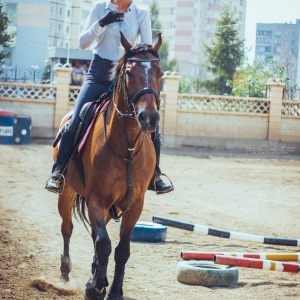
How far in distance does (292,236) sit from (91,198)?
5.22 metres

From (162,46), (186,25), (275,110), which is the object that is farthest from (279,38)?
(186,25)

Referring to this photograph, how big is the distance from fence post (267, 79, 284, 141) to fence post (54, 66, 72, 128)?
7.21m

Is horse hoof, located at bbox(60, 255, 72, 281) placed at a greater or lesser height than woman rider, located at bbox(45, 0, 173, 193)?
lesser

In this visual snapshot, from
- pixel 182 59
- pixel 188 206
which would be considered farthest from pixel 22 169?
pixel 182 59

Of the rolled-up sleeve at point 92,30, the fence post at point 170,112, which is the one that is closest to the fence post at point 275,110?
the fence post at point 170,112

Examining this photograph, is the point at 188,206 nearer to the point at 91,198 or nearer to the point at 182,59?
the point at 91,198

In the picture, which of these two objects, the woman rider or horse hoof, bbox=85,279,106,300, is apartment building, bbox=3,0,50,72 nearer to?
the woman rider

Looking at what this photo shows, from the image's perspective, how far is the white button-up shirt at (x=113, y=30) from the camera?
734 centimetres

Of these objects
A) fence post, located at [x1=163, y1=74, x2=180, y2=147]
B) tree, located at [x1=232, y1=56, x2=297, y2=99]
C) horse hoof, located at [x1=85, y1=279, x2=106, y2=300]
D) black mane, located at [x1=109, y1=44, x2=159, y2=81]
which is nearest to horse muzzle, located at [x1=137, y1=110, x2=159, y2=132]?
black mane, located at [x1=109, y1=44, x2=159, y2=81]

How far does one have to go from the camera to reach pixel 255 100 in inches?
1163

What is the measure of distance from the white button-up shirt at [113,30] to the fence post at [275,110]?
22025mm

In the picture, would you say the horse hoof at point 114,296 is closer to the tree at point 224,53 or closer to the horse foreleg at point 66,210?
the horse foreleg at point 66,210

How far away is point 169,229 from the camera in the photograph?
1148 centimetres

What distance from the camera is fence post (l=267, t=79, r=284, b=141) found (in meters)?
29.1
